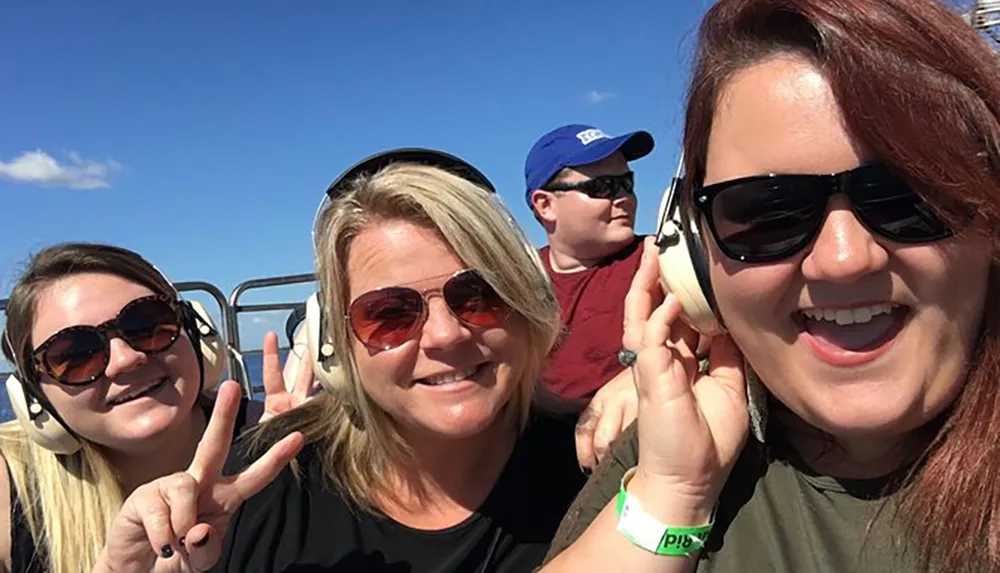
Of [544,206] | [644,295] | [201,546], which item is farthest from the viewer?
[544,206]

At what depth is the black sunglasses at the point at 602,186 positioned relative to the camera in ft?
17.8

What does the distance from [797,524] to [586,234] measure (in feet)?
12.2

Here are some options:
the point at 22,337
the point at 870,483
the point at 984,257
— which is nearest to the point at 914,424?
the point at 870,483

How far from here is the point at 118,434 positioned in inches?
119

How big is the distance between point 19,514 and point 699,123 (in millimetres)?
2919

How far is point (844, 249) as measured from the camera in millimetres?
1414

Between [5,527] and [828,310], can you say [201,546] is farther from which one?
[828,310]

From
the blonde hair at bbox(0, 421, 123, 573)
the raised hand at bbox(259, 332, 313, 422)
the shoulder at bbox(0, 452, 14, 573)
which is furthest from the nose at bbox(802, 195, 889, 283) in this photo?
the shoulder at bbox(0, 452, 14, 573)

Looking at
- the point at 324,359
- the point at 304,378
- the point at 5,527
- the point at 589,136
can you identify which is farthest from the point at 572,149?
the point at 5,527

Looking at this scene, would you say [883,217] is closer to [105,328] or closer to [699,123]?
[699,123]

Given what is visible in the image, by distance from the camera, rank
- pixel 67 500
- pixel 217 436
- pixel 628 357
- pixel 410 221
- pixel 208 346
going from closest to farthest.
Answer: pixel 628 357
pixel 217 436
pixel 410 221
pixel 67 500
pixel 208 346

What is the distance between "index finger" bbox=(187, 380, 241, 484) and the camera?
7.31 feet

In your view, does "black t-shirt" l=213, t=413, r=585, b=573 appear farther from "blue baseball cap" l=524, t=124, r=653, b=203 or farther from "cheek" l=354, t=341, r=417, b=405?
"blue baseball cap" l=524, t=124, r=653, b=203

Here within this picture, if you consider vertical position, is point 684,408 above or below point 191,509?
above
